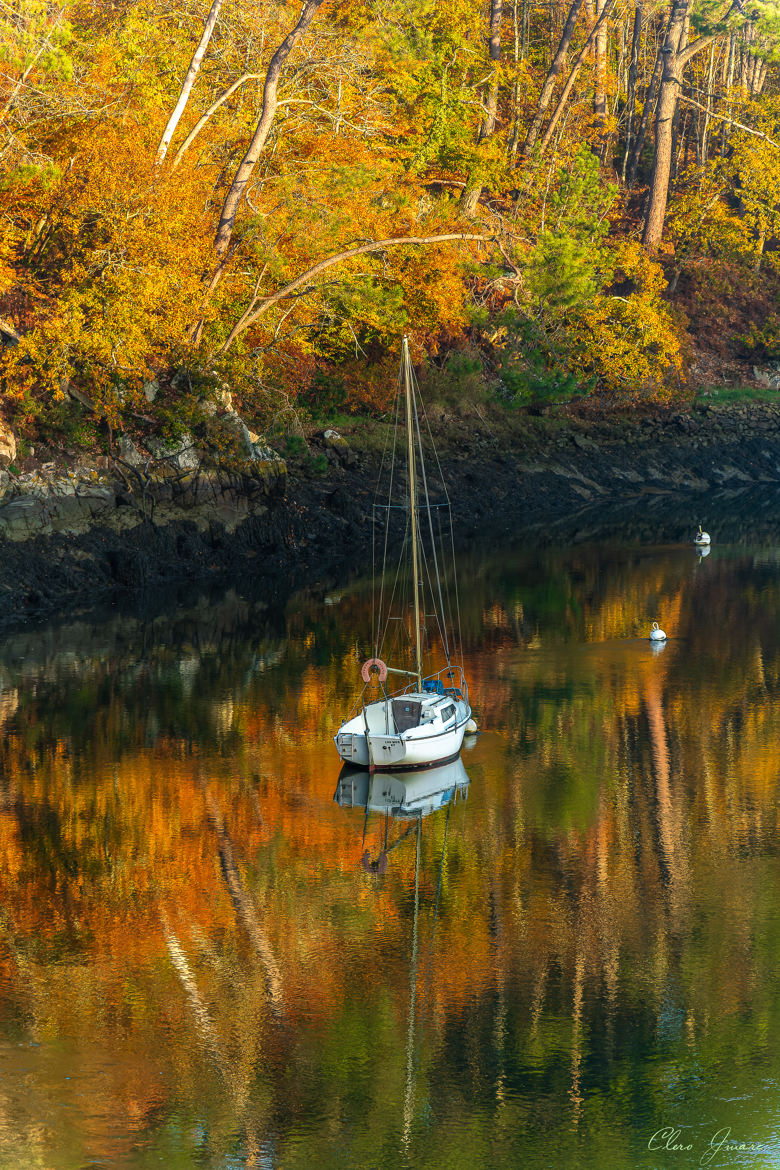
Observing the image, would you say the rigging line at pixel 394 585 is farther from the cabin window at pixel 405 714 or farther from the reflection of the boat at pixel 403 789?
the reflection of the boat at pixel 403 789

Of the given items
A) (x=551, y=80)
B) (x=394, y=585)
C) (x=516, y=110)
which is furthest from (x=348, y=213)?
(x=516, y=110)

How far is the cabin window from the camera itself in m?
24.3

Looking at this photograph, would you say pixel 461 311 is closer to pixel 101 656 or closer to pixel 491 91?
pixel 491 91

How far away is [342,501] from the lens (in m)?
51.8

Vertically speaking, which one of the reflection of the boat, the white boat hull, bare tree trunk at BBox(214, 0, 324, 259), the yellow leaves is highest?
bare tree trunk at BBox(214, 0, 324, 259)

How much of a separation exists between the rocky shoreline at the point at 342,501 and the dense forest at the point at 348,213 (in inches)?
88.6

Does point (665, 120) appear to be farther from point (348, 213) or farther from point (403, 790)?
point (403, 790)

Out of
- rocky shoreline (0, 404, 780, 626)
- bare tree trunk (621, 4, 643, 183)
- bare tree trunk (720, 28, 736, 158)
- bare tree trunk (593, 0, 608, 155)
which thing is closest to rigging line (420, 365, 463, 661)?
rocky shoreline (0, 404, 780, 626)

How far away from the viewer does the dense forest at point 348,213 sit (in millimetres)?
41969

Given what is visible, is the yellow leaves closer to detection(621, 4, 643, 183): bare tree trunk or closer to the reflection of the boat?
detection(621, 4, 643, 183): bare tree trunk

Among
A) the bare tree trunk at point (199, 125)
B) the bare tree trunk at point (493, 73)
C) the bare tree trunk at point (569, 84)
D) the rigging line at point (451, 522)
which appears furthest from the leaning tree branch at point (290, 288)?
the bare tree trunk at point (569, 84)

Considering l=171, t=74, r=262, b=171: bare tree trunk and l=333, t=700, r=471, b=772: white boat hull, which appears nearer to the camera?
l=333, t=700, r=471, b=772: white boat hull

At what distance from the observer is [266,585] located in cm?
4488

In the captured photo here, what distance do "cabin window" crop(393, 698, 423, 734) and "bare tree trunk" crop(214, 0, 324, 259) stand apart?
26950 millimetres
